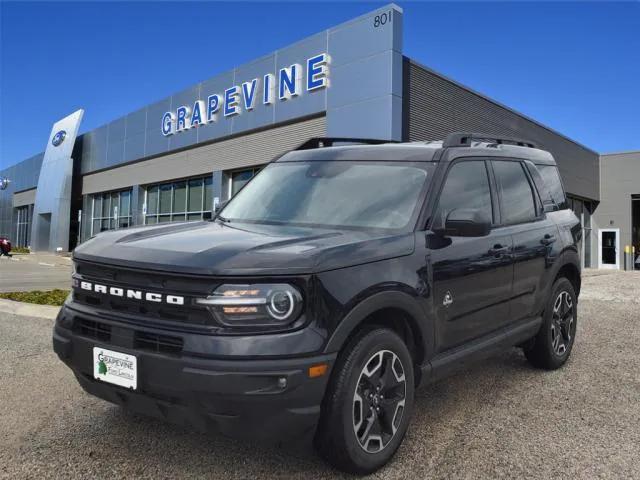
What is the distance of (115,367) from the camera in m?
2.60

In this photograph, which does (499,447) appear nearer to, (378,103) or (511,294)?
(511,294)

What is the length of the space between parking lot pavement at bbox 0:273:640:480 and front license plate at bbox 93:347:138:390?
55 cm

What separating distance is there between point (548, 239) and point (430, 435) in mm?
2138

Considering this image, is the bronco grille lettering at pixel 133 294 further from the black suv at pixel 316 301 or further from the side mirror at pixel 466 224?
the side mirror at pixel 466 224

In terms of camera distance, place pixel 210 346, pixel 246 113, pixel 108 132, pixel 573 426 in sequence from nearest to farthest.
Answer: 1. pixel 210 346
2. pixel 573 426
3. pixel 246 113
4. pixel 108 132

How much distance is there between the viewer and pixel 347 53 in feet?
49.0

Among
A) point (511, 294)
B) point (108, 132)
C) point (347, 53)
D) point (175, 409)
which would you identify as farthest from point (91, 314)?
point (108, 132)

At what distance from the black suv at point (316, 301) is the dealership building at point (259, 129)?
165 cm

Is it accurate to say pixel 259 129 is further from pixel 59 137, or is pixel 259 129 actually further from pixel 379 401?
pixel 59 137

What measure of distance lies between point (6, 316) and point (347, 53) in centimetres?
1112

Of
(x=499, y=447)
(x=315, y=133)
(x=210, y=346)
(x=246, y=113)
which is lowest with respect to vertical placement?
(x=499, y=447)

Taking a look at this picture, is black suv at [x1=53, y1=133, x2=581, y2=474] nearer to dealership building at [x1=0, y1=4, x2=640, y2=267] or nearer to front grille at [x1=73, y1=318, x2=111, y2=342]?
front grille at [x1=73, y1=318, x2=111, y2=342]

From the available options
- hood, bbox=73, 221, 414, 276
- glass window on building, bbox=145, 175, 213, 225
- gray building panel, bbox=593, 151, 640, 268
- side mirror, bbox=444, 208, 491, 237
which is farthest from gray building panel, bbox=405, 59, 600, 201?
gray building panel, bbox=593, 151, 640, 268

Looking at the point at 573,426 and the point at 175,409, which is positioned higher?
the point at 175,409
